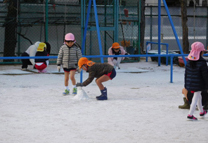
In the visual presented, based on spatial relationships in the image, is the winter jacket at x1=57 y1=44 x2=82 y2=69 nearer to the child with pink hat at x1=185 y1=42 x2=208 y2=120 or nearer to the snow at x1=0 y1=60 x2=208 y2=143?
the snow at x1=0 y1=60 x2=208 y2=143

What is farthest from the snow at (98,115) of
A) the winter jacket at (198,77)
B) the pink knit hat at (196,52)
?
the pink knit hat at (196,52)

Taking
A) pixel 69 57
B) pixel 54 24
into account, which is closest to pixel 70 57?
pixel 69 57

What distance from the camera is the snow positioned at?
6.41 m

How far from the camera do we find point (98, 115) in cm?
796

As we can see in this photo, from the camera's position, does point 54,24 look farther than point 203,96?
Yes

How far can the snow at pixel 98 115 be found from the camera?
21.0 ft

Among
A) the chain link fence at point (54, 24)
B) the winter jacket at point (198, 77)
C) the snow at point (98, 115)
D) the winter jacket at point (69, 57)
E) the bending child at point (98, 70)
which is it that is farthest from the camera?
the chain link fence at point (54, 24)

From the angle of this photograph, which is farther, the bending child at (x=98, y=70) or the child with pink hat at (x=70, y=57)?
the child with pink hat at (x=70, y=57)

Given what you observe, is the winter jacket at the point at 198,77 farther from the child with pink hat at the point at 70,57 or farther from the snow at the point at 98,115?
the child with pink hat at the point at 70,57

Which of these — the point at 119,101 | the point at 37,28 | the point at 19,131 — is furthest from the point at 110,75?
the point at 37,28

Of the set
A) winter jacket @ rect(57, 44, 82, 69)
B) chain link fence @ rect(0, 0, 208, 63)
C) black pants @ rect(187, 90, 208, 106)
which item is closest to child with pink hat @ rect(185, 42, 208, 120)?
black pants @ rect(187, 90, 208, 106)

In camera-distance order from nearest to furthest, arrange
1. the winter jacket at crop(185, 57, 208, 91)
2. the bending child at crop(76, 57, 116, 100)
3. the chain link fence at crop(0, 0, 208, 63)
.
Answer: the winter jacket at crop(185, 57, 208, 91), the bending child at crop(76, 57, 116, 100), the chain link fence at crop(0, 0, 208, 63)

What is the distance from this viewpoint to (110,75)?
31.3 feet

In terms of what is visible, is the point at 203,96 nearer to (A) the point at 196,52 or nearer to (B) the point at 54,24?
(A) the point at 196,52
